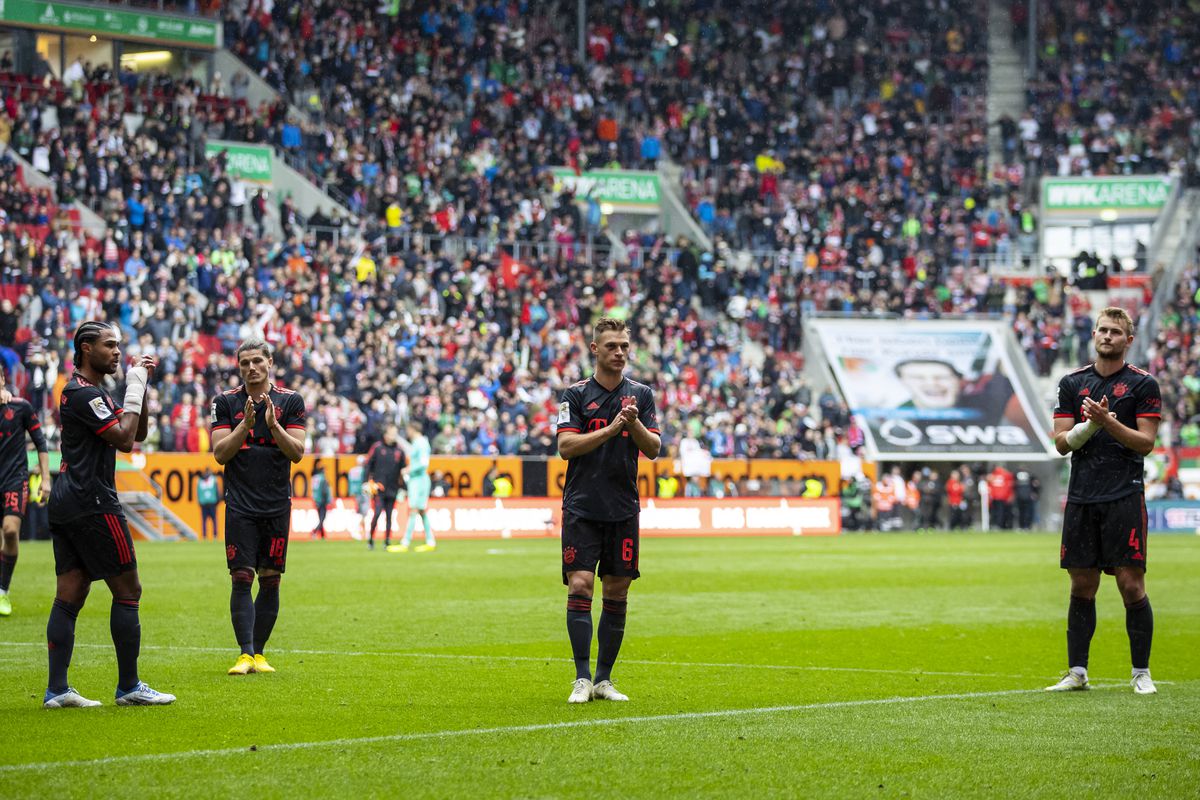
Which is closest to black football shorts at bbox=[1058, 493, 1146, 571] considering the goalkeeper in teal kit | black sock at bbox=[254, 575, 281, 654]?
black sock at bbox=[254, 575, 281, 654]

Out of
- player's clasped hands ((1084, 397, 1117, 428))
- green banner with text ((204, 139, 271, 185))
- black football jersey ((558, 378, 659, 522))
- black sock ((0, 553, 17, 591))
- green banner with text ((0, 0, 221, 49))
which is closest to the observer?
black football jersey ((558, 378, 659, 522))

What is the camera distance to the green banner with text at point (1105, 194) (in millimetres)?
55062

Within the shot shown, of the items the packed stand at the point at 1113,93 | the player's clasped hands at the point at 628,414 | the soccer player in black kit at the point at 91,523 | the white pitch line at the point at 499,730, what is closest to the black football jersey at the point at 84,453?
the soccer player in black kit at the point at 91,523

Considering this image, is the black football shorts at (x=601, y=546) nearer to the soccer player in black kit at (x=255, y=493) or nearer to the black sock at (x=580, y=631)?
the black sock at (x=580, y=631)

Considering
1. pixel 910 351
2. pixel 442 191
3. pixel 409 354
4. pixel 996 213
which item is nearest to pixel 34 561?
pixel 409 354

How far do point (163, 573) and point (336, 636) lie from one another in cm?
895

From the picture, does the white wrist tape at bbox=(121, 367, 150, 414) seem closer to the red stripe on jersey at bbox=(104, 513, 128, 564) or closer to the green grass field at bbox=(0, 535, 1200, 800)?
the red stripe on jersey at bbox=(104, 513, 128, 564)

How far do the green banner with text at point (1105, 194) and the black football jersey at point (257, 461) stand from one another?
46.5 meters

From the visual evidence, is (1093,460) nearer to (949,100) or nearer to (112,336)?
(112,336)

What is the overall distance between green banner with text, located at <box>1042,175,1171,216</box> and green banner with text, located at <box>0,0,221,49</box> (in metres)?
26.5

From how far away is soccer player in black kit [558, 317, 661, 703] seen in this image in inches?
418

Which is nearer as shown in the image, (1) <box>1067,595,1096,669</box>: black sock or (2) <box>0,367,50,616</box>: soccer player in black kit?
(1) <box>1067,595,1096,669</box>: black sock

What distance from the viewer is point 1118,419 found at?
37.2 ft

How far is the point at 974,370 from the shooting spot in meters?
49.9
